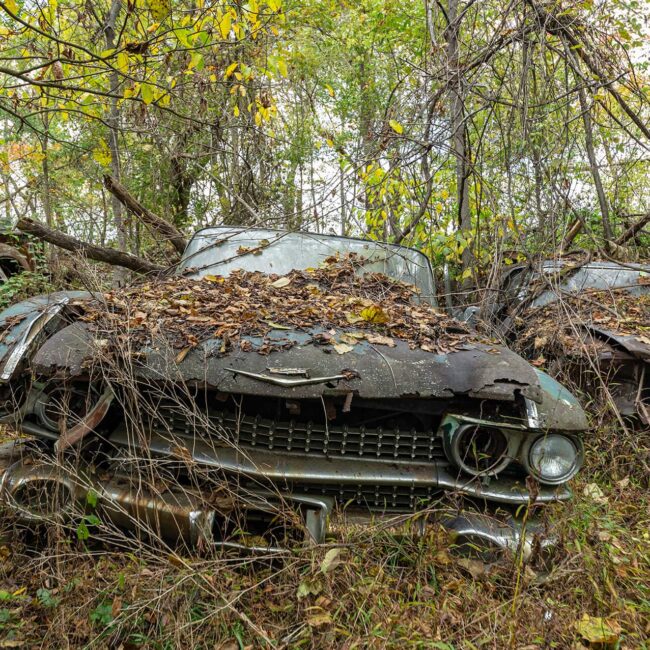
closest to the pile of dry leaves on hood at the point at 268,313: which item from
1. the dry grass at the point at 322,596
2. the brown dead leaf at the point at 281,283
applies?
the brown dead leaf at the point at 281,283

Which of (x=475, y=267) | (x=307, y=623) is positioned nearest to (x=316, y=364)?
(x=307, y=623)

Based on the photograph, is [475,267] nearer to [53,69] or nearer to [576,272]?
[576,272]

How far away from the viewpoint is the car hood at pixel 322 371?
219cm

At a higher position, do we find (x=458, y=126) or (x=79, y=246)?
(x=458, y=126)

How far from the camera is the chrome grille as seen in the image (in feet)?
7.50

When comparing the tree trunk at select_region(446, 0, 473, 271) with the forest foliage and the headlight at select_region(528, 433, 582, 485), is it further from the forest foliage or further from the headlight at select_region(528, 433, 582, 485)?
the headlight at select_region(528, 433, 582, 485)

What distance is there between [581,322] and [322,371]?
91.6 inches

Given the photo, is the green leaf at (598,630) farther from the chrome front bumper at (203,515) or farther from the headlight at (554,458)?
the headlight at (554,458)

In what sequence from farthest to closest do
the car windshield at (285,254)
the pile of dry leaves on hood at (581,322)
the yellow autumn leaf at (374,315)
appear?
the car windshield at (285,254), the pile of dry leaves on hood at (581,322), the yellow autumn leaf at (374,315)

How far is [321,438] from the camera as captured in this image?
90.0 inches

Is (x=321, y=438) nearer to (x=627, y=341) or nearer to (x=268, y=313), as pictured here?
(x=268, y=313)

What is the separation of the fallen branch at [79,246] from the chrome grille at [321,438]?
372 centimetres

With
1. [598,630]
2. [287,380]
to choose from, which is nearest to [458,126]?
[287,380]

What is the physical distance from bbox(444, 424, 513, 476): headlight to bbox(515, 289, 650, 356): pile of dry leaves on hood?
1.34m
